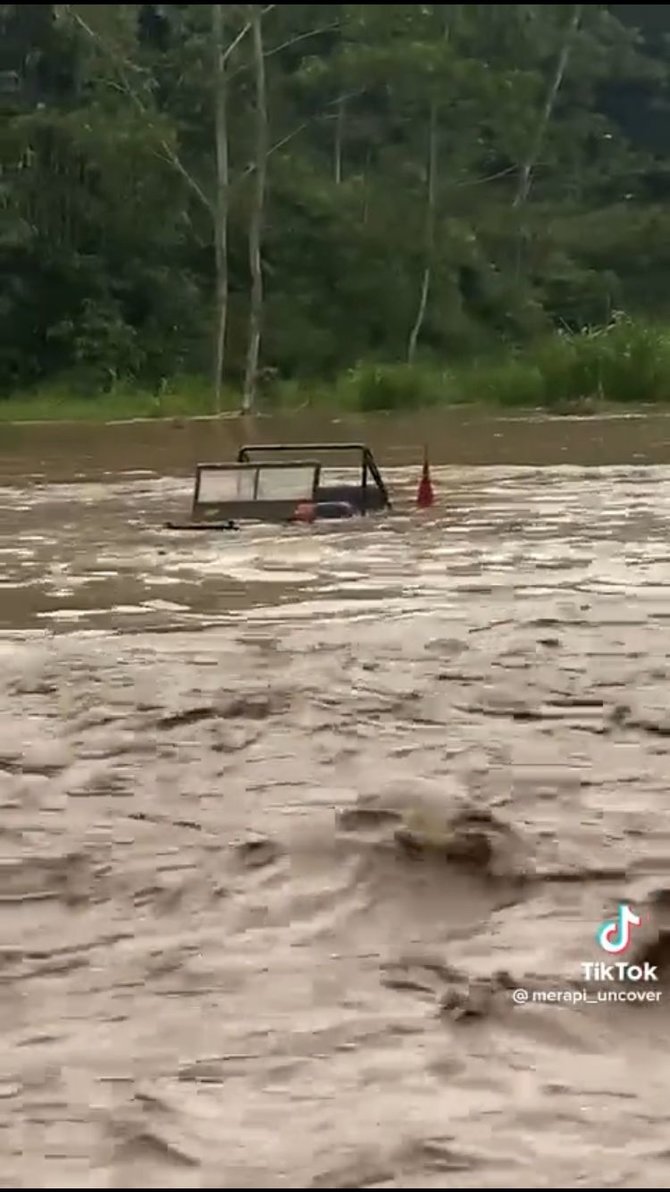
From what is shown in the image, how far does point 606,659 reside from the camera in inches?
235

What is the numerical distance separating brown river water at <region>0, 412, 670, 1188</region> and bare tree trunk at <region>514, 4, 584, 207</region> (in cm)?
2974

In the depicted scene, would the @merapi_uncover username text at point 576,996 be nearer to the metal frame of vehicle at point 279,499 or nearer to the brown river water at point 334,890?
the brown river water at point 334,890

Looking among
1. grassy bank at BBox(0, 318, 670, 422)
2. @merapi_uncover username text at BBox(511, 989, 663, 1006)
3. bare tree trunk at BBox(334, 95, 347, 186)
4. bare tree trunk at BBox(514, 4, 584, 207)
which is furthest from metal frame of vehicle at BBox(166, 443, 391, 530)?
bare tree trunk at BBox(514, 4, 584, 207)

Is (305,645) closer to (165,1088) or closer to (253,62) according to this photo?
(165,1088)

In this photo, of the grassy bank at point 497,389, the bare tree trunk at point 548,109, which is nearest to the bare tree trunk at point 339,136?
the bare tree trunk at point 548,109

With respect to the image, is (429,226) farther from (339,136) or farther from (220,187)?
(220,187)

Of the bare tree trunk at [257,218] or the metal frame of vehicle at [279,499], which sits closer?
the metal frame of vehicle at [279,499]

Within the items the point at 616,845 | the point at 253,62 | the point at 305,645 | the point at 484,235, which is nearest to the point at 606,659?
the point at 305,645

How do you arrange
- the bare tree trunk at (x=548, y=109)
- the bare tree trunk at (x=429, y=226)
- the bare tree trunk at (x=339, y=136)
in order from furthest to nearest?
the bare tree trunk at (x=548, y=109) → the bare tree trunk at (x=339, y=136) → the bare tree trunk at (x=429, y=226)

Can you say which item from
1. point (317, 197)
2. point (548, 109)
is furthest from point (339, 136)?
point (548, 109)

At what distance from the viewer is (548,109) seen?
36.4 metres

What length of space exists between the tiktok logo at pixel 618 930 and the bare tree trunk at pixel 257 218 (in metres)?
25.2

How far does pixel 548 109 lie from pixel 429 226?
4088 millimetres

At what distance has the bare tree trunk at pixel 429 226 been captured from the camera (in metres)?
34.4
